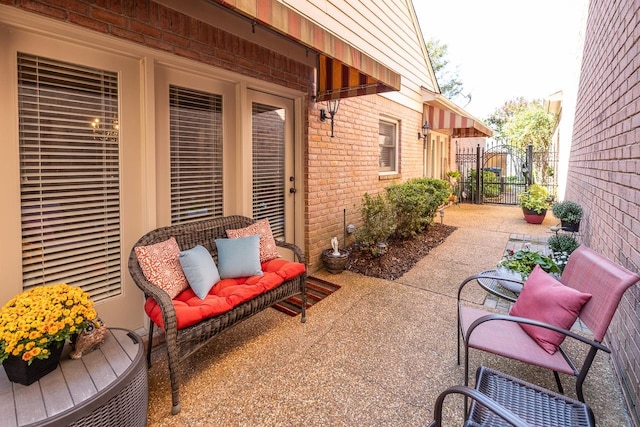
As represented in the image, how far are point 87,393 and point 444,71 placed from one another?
31843 mm

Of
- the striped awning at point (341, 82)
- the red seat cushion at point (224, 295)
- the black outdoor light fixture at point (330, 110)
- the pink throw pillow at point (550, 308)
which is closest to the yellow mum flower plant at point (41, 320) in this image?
the red seat cushion at point (224, 295)

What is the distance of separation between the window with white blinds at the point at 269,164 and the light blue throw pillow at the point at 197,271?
1.58 meters

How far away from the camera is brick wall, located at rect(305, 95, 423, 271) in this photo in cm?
535

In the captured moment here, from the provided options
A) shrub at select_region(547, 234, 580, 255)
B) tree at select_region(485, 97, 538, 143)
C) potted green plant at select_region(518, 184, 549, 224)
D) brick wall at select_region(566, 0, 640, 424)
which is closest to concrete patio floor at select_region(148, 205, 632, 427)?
brick wall at select_region(566, 0, 640, 424)

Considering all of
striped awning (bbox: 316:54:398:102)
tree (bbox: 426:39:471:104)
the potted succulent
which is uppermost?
tree (bbox: 426:39:471:104)

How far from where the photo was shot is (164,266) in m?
3.02

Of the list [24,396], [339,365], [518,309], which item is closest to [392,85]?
[518,309]

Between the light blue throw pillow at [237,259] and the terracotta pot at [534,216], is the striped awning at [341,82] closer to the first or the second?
the light blue throw pillow at [237,259]

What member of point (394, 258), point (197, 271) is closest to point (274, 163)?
point (197, 271)

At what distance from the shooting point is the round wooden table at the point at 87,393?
1.69 meters

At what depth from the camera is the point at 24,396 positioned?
5.87 ft

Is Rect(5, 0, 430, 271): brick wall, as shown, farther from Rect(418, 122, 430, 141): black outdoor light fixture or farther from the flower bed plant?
the flower bed plant

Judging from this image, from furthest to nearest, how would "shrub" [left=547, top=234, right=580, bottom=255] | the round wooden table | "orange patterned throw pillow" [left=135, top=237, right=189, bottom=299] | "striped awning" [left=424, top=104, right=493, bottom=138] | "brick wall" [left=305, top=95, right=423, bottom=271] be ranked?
1. "striped awning" [left=424, top=104, right=493, bottom=138]
2. "brick wall" [left=305, top=95, right=423, bottom=271]
3. "shrub" [left=547, top=234, right=580, bottom=255]
4. "orange patterned throw pillow" [left=135, top=237, right=189, bottom=299]
5. the round wooden table

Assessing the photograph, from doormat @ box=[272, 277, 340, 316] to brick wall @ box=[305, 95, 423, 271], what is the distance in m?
0.51
